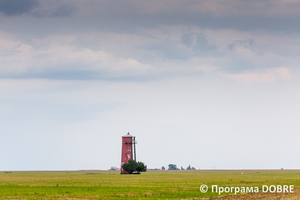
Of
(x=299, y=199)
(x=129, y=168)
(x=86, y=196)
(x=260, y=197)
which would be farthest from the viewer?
(x=129, y=168)

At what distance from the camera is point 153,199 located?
44.1 meters

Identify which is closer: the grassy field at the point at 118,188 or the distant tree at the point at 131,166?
the grassy field at the point at 118,188

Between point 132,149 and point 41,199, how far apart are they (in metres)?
85.0

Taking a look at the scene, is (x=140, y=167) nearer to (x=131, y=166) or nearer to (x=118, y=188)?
(x=131, y=166)

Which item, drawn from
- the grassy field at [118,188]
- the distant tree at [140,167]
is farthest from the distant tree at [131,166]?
the grassy field at [118,188]

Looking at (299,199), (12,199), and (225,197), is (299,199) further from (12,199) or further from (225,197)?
(12,199)

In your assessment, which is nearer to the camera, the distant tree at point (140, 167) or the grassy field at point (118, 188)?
the grassy field at point (118, 188)

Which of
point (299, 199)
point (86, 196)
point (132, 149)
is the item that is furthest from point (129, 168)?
point (299, 199)

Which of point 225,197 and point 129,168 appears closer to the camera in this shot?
point 225,197

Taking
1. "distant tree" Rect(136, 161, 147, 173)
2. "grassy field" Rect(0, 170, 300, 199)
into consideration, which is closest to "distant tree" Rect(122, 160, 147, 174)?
"distant tree" Rect(136, 161, 147, 173)

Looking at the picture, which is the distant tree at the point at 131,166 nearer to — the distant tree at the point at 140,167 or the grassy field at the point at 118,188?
the distant tree at the point at 140,167

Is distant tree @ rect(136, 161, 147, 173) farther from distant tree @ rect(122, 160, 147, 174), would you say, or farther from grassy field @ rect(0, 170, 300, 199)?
grassy field @ rect(0, 170, 300, 199)

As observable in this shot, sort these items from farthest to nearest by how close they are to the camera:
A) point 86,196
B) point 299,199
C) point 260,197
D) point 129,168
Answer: point 129,168
point 86,196
point 260,197
point 299,199

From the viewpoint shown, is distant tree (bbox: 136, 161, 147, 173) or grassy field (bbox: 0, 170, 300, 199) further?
distant tree (bbox: 136, 161, 147, 173)
